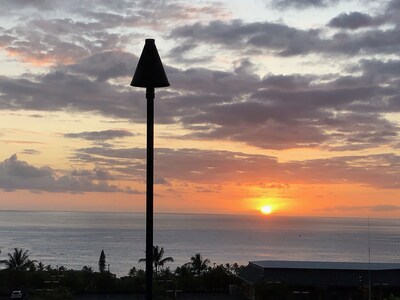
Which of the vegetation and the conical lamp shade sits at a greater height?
the conical lamp shade

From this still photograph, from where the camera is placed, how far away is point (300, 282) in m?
56.7

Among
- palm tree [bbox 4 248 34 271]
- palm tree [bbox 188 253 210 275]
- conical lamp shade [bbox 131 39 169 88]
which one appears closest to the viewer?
conical lamp shade [bbox 131 39 169 88]

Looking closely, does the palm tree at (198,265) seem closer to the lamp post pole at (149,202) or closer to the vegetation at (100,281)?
the vegetation at (100,281)

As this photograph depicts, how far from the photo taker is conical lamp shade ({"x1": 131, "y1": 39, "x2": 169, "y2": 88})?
839cm

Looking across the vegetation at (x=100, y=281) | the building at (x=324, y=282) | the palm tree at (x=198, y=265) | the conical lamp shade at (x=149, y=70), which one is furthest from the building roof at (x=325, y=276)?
the conical lamp shade at (x=149, y=70)

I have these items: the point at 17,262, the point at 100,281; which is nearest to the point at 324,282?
the point at 100,281

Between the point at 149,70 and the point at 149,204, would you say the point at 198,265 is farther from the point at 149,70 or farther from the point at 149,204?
the point at 149,70

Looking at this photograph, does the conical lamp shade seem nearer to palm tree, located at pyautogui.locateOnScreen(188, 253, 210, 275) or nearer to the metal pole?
the metal pole

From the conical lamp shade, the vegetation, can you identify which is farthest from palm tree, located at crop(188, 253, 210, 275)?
the conical lamp shade

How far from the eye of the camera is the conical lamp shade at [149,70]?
839 centimetres

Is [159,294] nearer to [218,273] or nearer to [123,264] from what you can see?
[218,273]

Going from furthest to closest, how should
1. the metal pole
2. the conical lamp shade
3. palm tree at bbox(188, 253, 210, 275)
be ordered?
1. palm tree at bbox(188, 253, 210, 275)
2. the conical lamp shade
3. the metal pole

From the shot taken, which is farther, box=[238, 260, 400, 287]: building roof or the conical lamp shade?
box=[238, 260, 400, 287]: building roof

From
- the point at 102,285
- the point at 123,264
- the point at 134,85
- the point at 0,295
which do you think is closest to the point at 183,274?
the point at 102,285
